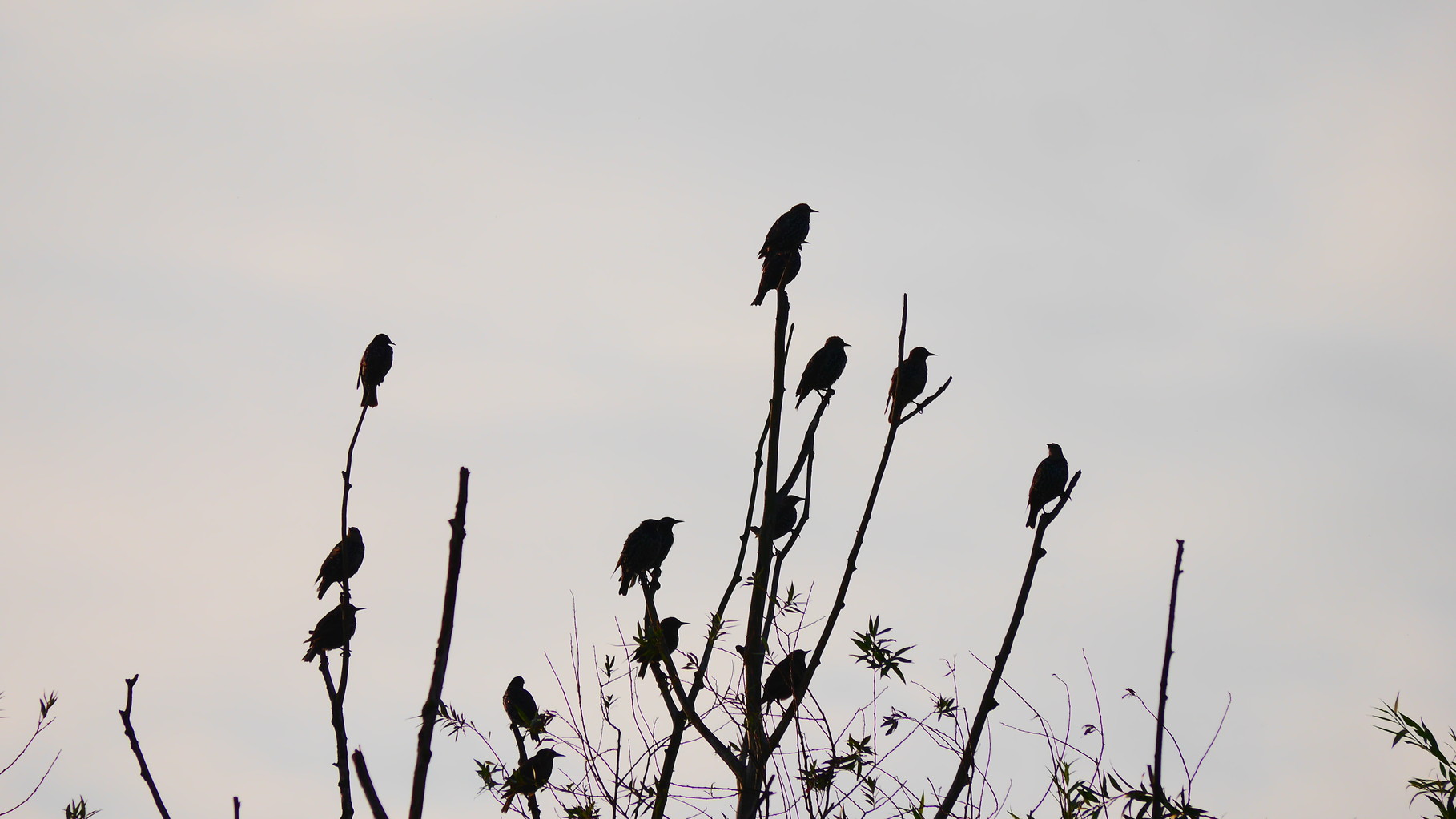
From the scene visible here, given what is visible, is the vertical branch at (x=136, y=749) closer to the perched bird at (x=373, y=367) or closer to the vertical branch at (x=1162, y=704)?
the vertical branch at (x=1162, y=704)

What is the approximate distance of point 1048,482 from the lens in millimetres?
10172

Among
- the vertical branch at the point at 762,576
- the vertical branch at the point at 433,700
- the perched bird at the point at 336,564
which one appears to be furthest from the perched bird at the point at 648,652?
the perched bird at the point at 336,564

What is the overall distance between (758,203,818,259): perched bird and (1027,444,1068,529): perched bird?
2888 mm

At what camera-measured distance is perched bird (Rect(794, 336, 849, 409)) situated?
9812 mm

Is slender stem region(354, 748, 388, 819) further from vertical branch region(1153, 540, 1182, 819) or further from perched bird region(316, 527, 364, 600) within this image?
perched bird region(316, 527, 364, 600)

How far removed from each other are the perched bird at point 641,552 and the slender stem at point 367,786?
3.56m

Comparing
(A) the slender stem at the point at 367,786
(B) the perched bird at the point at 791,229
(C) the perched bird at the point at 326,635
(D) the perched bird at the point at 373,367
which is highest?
(B) the perched bird at the point at 791,229

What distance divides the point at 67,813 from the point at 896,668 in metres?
3.54

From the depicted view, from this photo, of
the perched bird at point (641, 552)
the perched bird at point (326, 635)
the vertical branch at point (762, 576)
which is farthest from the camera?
the perched bird at point (326, 635)

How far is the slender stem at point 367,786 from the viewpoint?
8.75ft

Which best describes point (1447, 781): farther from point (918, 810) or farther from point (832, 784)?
point (832, 784)

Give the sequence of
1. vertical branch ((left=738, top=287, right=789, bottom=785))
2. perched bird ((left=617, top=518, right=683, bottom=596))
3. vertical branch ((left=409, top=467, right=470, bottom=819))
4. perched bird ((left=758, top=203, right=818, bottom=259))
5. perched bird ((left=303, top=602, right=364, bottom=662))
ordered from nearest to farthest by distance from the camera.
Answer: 1. vertical branch ((left=409, top=467, right=470, bottom=819))
2. vertical branch ((left=738, top=287, right=789, bottom=785))
3. perched bird ((left=617, top=518, right=683, bottom=596))
4. perched bird ((left=303, top=602, right=364, bottom=662))
5. perched bird ((left=758, top=203, right=818, bottom=259))

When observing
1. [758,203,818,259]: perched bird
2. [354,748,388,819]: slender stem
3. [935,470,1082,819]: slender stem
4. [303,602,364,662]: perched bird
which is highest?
[758,203,818,259]: perched bird

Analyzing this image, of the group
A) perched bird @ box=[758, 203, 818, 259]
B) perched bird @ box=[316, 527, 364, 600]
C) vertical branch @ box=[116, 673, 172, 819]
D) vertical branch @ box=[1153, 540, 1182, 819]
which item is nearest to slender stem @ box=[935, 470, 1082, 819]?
vertical branch @ box=[1153, 540, 1182, 819]
